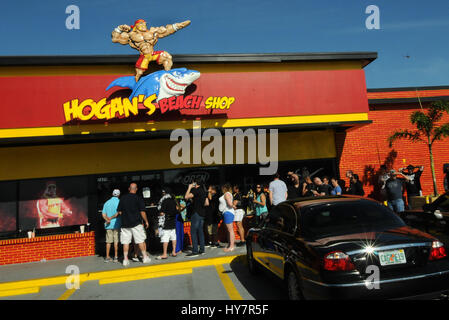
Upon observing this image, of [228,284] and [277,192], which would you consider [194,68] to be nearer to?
[277,192]

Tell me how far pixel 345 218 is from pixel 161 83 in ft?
22.1

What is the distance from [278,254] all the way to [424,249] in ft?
6.00

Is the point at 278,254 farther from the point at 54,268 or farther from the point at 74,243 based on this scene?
the point at 74,243

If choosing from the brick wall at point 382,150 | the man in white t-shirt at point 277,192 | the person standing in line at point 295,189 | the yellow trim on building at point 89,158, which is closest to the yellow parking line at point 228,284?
the man in white t-shirt at point 277,192

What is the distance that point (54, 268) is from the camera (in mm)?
7906

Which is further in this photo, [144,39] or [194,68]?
[194,68]

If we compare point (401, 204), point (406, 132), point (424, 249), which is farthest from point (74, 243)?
point (406, 132)

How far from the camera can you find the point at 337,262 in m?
3.27

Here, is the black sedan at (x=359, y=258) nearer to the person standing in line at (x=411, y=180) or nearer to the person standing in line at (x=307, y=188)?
the person standing in line at (x=307, y=188)

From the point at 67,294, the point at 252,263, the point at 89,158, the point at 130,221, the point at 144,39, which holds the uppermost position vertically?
the point at 144,39

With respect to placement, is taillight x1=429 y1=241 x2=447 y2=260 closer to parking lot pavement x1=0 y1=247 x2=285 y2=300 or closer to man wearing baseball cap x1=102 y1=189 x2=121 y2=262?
parking lot pavement x1=0 y1=247 x2=285 y2=300

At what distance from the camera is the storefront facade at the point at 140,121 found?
8.70 m

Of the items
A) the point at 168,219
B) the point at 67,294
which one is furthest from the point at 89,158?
the point at 67,294
